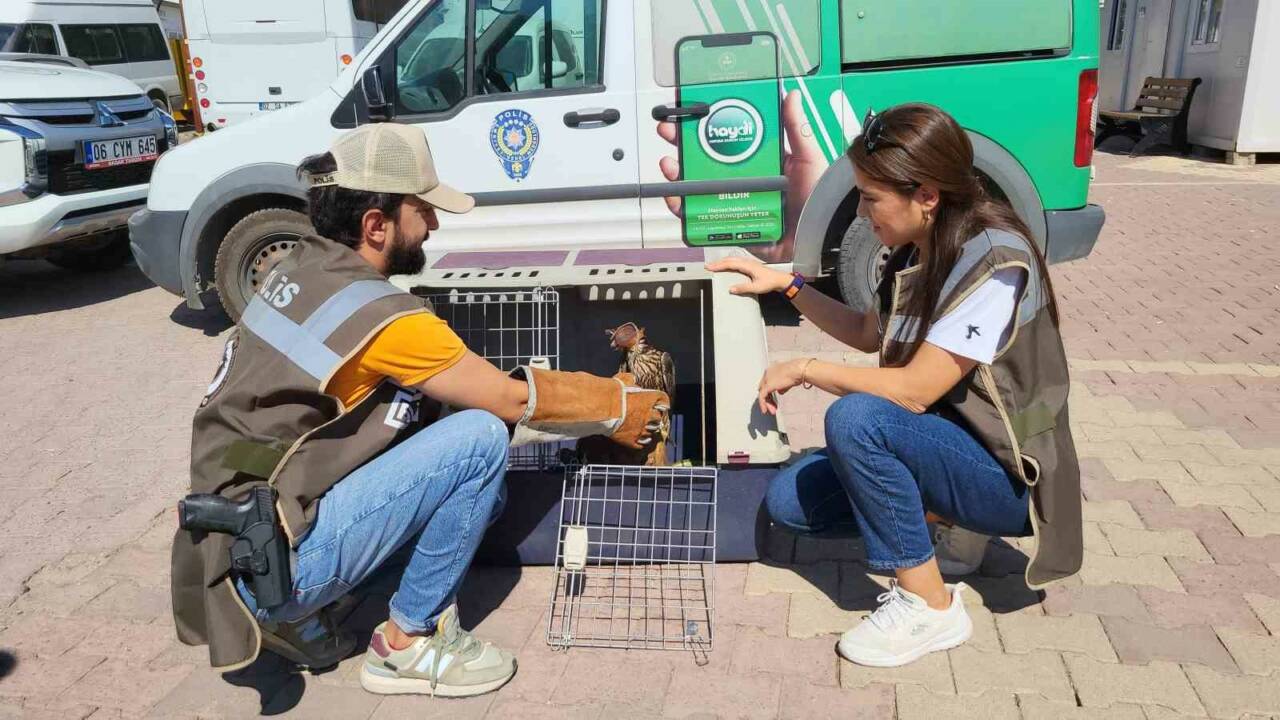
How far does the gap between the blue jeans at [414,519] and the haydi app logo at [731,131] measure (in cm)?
329

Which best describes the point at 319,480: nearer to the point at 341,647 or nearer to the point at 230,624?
the point at 230,624

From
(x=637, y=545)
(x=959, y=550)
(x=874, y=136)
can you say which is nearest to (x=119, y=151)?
(x=637, y=545)

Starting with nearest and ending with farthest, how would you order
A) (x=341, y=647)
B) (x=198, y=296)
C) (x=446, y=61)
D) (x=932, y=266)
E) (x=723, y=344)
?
(x=932, y=266) < (x=341, y=647) < (x=723, y=344) < (x=446, y=61) < (x=198, y=296)

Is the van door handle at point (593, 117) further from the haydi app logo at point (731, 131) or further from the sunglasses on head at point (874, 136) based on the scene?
the sunglasses on head at point (874, 136)

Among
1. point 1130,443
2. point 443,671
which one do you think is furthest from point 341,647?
point 1130,443

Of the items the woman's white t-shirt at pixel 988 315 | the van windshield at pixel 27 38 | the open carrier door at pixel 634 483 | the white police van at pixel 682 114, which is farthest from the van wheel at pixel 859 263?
the van windshield at pixel 27 38

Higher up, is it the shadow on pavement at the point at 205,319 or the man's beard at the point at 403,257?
the man's beard at the point at 403,257

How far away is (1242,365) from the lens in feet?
17.5

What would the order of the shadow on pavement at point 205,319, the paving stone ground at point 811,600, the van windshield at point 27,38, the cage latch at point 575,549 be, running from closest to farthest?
the paving stone ground at point 811,600 < the cage latch at point 575,549 < the shadow on pavement at point 205,319 < the van windshield at point 27,38

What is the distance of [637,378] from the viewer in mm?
3629

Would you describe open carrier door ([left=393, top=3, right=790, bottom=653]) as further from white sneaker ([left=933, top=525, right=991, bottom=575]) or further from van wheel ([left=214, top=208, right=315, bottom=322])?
van wheel ([left=214, top=208, right=315, bottom=322])

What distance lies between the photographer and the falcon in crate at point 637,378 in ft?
11.4

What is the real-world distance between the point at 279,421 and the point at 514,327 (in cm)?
141

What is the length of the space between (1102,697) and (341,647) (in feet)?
6.84
